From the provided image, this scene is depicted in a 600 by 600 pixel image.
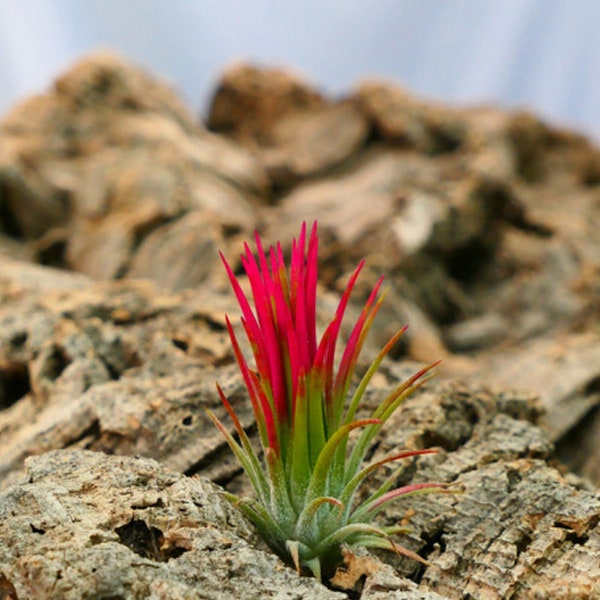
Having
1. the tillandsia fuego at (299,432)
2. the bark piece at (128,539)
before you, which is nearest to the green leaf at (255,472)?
the tillandsia fuego at (299,432)

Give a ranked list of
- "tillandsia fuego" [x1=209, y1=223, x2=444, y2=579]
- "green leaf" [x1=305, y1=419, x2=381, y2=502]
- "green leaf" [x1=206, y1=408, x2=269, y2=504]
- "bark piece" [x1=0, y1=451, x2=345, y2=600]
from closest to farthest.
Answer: "bark piece" [x1=0, y1=451, x2=345, y2=600]
"green leaf" [x1=305, y1=419, x2=381, y2=502]
"tillandsia fuego" [x1=209, y1=223, x2=444, y2=579]
"green leaf" [x1=206, y1=408, x2=269, y2=504]

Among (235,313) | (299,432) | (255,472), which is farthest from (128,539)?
(235,313)

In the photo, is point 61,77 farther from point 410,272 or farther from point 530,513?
point 530,513

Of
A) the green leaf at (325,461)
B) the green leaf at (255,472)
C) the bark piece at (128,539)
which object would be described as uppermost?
the green leaf at (325,461)

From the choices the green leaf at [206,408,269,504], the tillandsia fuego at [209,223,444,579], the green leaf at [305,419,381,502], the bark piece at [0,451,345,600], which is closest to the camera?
the bark piece at [0,451,345,600]

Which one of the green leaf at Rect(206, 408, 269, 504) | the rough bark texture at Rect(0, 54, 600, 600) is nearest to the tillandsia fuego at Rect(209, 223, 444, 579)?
the green leaf at Rect(206, 408, 269, 504)

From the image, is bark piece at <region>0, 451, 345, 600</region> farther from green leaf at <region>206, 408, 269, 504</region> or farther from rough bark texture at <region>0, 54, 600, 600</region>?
green leaf at <region>206, 408, 269, 504</region>

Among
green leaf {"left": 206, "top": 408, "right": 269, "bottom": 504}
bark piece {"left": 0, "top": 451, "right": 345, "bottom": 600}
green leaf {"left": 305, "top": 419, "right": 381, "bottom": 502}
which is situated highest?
green leaf {"left": 305, "top": 419, "right": 381, "bottom": 502}

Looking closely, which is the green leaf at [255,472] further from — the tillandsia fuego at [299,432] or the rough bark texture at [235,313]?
the rough bark texture at [235,313]
